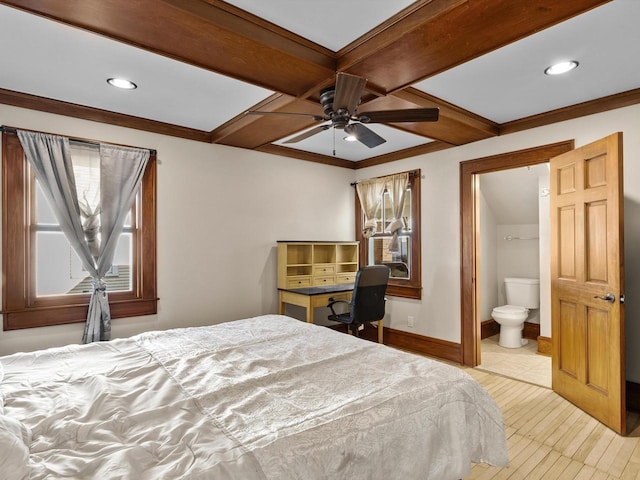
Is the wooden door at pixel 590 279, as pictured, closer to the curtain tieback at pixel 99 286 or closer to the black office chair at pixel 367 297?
the black office chair at pixel 367 297

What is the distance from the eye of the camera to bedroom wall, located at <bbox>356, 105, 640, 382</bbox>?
2904 mm

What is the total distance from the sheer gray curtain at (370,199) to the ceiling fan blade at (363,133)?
6.81ft

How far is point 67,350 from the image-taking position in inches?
87.2

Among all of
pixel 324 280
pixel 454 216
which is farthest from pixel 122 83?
pixel 454 216

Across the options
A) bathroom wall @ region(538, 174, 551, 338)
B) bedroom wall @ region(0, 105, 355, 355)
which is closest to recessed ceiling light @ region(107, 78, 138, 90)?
bedroom wall @ region(0, 105, 355, 355)

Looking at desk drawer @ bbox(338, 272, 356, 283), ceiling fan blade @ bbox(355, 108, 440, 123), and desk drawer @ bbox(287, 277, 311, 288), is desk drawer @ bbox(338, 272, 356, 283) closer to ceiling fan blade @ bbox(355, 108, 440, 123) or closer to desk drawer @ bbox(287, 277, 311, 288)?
desk drawer @ bbox(287, 277, 311, 288)

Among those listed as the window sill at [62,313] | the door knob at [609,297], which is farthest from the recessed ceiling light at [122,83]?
the door knob at [609,297]

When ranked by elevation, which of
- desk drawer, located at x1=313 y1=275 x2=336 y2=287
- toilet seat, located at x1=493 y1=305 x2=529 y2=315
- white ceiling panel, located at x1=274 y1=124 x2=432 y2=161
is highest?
white ceiling panel, located at x1=274 y1=124 x2=432 y2=161

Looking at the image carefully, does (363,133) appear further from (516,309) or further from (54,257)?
(516,309)

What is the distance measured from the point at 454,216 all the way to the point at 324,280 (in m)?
1.80

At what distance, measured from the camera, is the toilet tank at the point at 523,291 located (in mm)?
4789

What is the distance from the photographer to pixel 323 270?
471 cm

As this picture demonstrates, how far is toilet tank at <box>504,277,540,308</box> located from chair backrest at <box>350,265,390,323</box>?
223 cm

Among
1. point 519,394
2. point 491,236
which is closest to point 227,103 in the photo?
point 519,394
